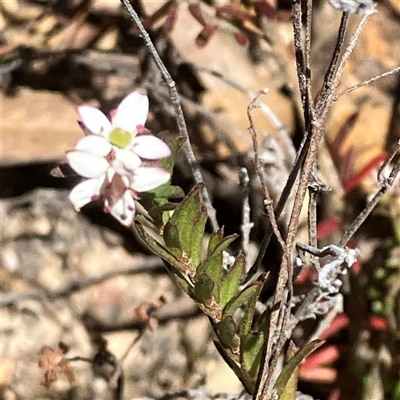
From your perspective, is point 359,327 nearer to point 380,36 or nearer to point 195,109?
point 195,109

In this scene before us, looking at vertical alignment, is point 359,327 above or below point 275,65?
below

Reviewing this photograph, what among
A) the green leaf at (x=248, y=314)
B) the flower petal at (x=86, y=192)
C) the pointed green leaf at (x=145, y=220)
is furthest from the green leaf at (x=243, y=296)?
the flower petal at (x=86, y=192)

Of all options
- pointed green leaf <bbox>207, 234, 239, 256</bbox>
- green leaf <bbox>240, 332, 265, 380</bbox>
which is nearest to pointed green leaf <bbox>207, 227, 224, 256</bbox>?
pointed green leaf <bbox>207, 234, 239, 256</bbox>

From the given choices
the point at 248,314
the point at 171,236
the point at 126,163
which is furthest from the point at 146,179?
the point at 248,314

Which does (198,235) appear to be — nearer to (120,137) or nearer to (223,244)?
(223,244)

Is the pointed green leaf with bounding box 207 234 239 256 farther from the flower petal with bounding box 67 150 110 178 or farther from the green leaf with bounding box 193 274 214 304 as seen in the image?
the flower petal with bounding box 67 150 110 178

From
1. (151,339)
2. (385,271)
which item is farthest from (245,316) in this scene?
(151,339)
